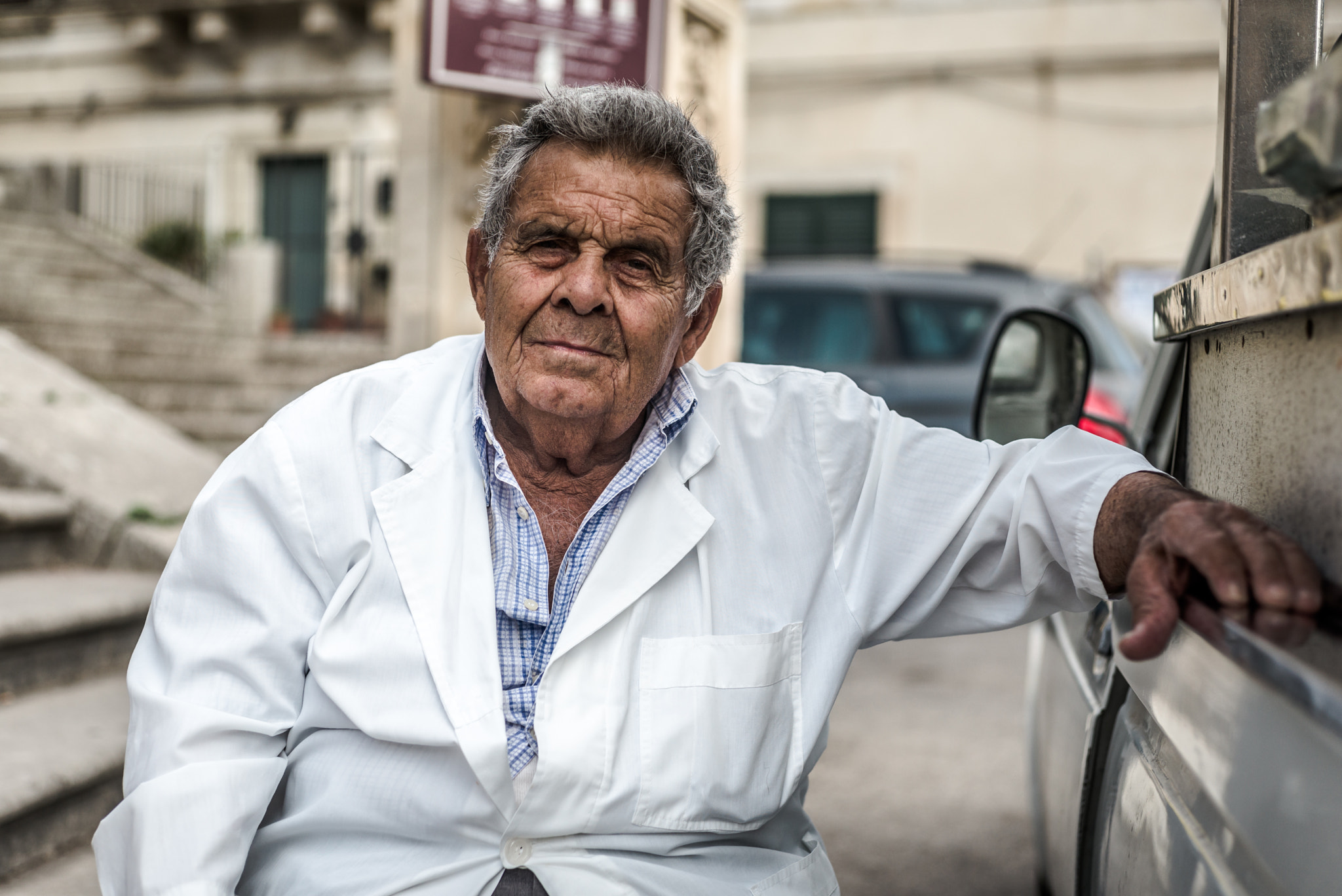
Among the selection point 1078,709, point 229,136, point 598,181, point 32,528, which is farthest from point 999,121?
point 598,181

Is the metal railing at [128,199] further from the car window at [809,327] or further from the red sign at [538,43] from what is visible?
the red sign at [538,43]

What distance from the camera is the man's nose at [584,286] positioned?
5.68 ft

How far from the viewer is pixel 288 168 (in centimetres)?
1483

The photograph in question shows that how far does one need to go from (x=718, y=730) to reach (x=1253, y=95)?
1026mm

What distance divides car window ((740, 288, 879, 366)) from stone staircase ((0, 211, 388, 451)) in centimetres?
255

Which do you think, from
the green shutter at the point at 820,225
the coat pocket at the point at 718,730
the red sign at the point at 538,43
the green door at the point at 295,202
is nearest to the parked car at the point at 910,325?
the red sign at the point at 538,43

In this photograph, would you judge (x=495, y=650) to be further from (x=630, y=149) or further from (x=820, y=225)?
(x=820, y=225)

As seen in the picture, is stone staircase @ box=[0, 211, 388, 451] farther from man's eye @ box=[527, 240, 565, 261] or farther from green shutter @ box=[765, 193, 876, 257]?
man's eye @ box=[527, 240, 565, 261]

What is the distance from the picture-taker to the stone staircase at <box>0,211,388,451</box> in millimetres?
7938

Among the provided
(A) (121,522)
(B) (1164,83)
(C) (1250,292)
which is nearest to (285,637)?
(C) (1250,292)

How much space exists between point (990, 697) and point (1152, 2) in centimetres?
950

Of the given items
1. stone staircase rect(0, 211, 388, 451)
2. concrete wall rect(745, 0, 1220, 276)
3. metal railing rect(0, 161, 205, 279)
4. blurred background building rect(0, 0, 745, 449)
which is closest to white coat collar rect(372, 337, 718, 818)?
blurred background building rect(0, 0, 745, 449)

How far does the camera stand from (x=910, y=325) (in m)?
6.48

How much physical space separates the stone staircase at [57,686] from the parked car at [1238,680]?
2.37 meters
